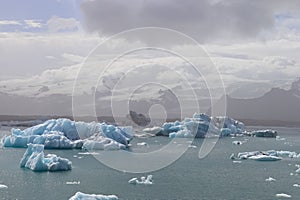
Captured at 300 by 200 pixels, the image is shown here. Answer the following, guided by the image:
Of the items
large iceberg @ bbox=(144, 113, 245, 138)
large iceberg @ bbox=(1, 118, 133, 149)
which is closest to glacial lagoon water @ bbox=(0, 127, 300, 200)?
large iceberg @ bbox=(1, 118, 133, 149)

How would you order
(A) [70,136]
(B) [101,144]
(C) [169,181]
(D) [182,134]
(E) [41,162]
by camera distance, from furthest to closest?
(D) [182,134] → (A) [70,136] → (B) [101,144] → (E) [41,162] → (C) [169,181]

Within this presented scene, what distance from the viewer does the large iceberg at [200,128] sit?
72113mm

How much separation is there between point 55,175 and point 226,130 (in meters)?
53.9

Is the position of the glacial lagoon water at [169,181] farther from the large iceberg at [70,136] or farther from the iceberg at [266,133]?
the iceberg at [266,133]

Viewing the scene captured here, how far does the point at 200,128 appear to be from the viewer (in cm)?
7231

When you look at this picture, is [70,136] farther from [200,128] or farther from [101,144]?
[200,128]

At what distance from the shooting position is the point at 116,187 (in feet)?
92.3

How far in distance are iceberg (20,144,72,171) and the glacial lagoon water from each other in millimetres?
656

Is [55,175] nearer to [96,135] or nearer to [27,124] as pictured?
[96,135]

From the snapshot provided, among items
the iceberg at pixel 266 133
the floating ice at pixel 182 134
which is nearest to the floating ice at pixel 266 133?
the iceberg at pixel 266 133

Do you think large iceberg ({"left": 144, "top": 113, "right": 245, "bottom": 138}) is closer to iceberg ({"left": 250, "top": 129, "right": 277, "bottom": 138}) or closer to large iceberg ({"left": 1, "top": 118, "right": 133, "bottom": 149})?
iceberg ({"left": 250, "top": 129, "right": 277, "bottom": 138})

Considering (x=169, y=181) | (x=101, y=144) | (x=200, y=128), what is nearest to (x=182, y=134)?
(x=200, y=128)

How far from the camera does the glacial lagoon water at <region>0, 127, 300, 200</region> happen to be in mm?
26422

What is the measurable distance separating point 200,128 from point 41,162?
41.8 meters
